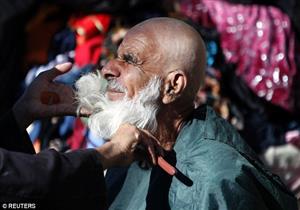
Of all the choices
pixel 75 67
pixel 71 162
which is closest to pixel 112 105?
pixel 71 162

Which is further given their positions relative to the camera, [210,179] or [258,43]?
[258,43]

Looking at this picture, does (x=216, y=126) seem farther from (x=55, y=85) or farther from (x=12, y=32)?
(x=12, y=32)

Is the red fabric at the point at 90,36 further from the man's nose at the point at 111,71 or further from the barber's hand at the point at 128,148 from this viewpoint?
the barber's hand at the point at 128,148

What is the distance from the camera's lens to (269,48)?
17.2 ft

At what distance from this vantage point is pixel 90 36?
5.36 meters

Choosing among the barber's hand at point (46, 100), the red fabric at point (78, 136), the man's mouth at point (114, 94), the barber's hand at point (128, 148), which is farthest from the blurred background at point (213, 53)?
the barber's hand at point (128, 148)

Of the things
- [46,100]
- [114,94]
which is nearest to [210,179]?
[114,94]

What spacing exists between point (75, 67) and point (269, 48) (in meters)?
1.16

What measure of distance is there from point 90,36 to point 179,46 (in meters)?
2.41

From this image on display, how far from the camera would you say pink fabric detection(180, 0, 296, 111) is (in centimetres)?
520

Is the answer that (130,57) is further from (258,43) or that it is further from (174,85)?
(258,43)

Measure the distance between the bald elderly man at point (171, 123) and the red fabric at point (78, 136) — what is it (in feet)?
5.96

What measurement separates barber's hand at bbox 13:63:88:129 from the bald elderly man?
2.7 inches

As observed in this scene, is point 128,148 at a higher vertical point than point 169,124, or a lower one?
higher
